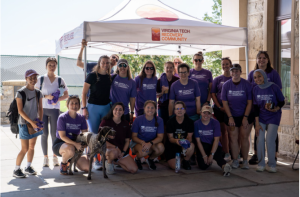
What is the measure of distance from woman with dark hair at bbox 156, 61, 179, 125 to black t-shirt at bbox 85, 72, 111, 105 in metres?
1.07

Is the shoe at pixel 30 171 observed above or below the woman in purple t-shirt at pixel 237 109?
below

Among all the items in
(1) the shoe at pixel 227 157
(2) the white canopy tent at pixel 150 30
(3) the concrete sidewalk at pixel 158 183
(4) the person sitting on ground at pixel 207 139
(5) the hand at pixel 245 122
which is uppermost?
(2) the white canopy tent at pixel 150 30

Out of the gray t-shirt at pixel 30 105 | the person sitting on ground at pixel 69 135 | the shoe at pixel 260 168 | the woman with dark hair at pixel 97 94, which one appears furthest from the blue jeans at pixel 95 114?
the shoe at pixel 260 168

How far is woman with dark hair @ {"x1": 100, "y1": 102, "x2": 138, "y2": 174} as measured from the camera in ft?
17.9

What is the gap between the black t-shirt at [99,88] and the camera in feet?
18.7

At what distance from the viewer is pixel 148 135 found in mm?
5801

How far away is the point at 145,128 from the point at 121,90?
758 millimetres

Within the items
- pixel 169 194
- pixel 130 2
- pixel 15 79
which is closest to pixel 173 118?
pixel 169 194

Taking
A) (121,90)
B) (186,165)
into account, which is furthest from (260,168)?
(121,90)

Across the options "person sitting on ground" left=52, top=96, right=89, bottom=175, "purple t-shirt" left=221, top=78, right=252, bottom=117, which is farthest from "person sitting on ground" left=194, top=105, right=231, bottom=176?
"person sitting on ground" left=52, top=96, right=89, bottom=175

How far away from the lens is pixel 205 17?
17.6 meters

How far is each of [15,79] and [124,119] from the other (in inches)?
333

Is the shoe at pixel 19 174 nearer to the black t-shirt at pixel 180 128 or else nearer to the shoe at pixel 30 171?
the shoe at pixel 30 171

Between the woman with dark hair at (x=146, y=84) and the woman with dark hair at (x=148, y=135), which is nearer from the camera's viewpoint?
the woman with dark hair at (x=148, y=135)
